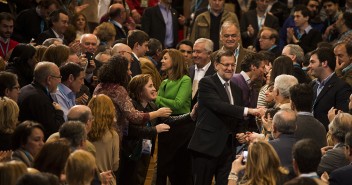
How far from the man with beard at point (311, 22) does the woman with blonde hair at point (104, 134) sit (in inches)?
260

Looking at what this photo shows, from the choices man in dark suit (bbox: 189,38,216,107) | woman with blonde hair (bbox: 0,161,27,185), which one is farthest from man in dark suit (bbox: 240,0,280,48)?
woman with blonde hair (bbox: 0,161,27,185)

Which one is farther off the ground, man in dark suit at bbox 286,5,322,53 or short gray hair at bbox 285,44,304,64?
short gray hair at bbox 285,44,304,64

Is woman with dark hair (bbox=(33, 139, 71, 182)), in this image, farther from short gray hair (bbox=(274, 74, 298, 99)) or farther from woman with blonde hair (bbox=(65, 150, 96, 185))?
short gray hair (bbox=(274, 74, 298, 99))

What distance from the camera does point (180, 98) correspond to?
11.5 m

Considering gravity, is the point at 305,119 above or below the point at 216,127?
above

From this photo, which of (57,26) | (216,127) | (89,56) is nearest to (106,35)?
(57,26)

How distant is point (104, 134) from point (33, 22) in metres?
5.50

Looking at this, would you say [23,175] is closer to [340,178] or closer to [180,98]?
[340,178]

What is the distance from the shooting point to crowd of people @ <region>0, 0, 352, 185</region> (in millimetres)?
7897

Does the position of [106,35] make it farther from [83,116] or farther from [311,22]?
[311,22]

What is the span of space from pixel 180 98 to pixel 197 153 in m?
1.01

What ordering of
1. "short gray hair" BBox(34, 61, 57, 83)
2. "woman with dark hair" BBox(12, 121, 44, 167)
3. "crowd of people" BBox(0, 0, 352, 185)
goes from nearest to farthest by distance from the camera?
"crowd of people" BBox(0, 0, 352, 185)
"woman with dark hair" BBox(12, 121, 44, 167)
"short gray hair" BBox(34, 61, 57, 83)

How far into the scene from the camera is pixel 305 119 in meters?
9.31

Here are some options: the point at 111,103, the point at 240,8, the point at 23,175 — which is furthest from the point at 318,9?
the point at 23,175
